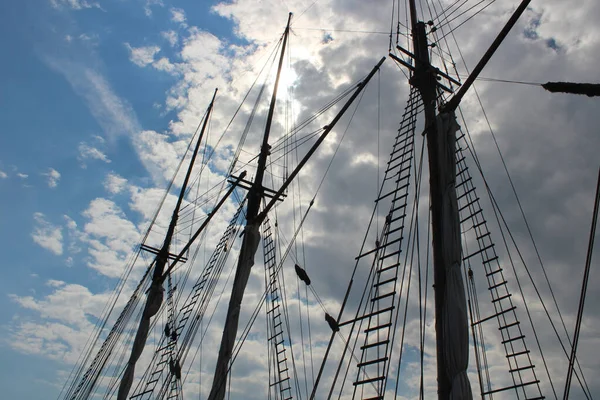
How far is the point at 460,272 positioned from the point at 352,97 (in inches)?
404

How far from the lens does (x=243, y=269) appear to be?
67.8ft

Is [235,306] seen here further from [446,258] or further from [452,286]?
[452,286]

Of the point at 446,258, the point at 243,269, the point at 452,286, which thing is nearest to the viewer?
the point at 452,286

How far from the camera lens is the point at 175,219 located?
3441cm

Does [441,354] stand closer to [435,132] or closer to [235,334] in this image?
[435,132]

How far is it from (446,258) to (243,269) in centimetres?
1104

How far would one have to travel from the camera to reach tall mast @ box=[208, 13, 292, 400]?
18.3 m

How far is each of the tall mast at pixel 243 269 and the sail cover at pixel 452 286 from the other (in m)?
10.5

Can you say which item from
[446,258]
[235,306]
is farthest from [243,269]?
[446,258]

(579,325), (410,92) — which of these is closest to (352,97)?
(410,92)

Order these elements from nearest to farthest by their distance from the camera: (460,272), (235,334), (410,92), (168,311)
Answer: (460,272), (410,92), (235,334), (168,311)

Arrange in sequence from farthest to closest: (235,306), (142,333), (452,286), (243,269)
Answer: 1. (142,333)
2. (243,269)
3. (235,306)
4. (452,286)

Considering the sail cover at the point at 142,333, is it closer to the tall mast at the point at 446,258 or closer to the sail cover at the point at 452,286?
the tall mast at the point at 446,258

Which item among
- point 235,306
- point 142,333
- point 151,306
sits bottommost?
point 235,306
